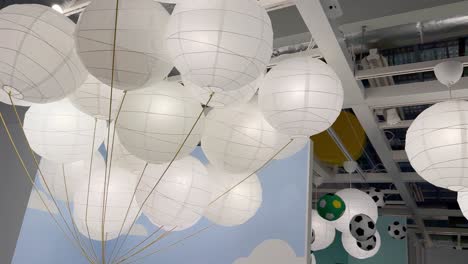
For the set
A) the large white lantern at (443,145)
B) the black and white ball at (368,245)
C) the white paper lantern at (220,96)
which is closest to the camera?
the white paper lantern at (220,96)

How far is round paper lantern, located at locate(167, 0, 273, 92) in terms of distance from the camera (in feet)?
3.62

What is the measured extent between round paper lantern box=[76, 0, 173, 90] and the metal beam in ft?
3.46

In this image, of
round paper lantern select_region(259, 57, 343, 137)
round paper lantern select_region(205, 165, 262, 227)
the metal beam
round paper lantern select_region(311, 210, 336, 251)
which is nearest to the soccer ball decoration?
round paper lantern select_region(311, 210, 336, 251)

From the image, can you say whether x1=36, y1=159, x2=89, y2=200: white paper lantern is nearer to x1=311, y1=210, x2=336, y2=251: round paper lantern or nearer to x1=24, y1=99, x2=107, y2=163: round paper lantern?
x1=24, y1=99, x2=107, y2=163: round paper lantern

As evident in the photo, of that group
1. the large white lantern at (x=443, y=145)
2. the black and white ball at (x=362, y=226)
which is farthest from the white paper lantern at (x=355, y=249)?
the large white lantern at (x=443, y=145)

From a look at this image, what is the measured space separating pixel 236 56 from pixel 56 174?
1.48 m

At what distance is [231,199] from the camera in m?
1.93

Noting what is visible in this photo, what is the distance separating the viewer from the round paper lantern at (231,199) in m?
1.92

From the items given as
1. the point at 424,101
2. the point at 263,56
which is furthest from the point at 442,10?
the point at 263,56

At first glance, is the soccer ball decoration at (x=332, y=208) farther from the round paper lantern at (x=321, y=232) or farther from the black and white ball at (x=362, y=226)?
the round paper lantern at (x=321, y=232)

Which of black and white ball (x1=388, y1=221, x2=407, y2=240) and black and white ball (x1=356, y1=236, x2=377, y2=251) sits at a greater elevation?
black and white ball (x1=388, y1=221, x2=407, y2=240)

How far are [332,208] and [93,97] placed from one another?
2363mm

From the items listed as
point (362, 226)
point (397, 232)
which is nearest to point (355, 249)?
point (362, 226)

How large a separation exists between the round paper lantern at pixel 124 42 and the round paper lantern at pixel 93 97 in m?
0.32
